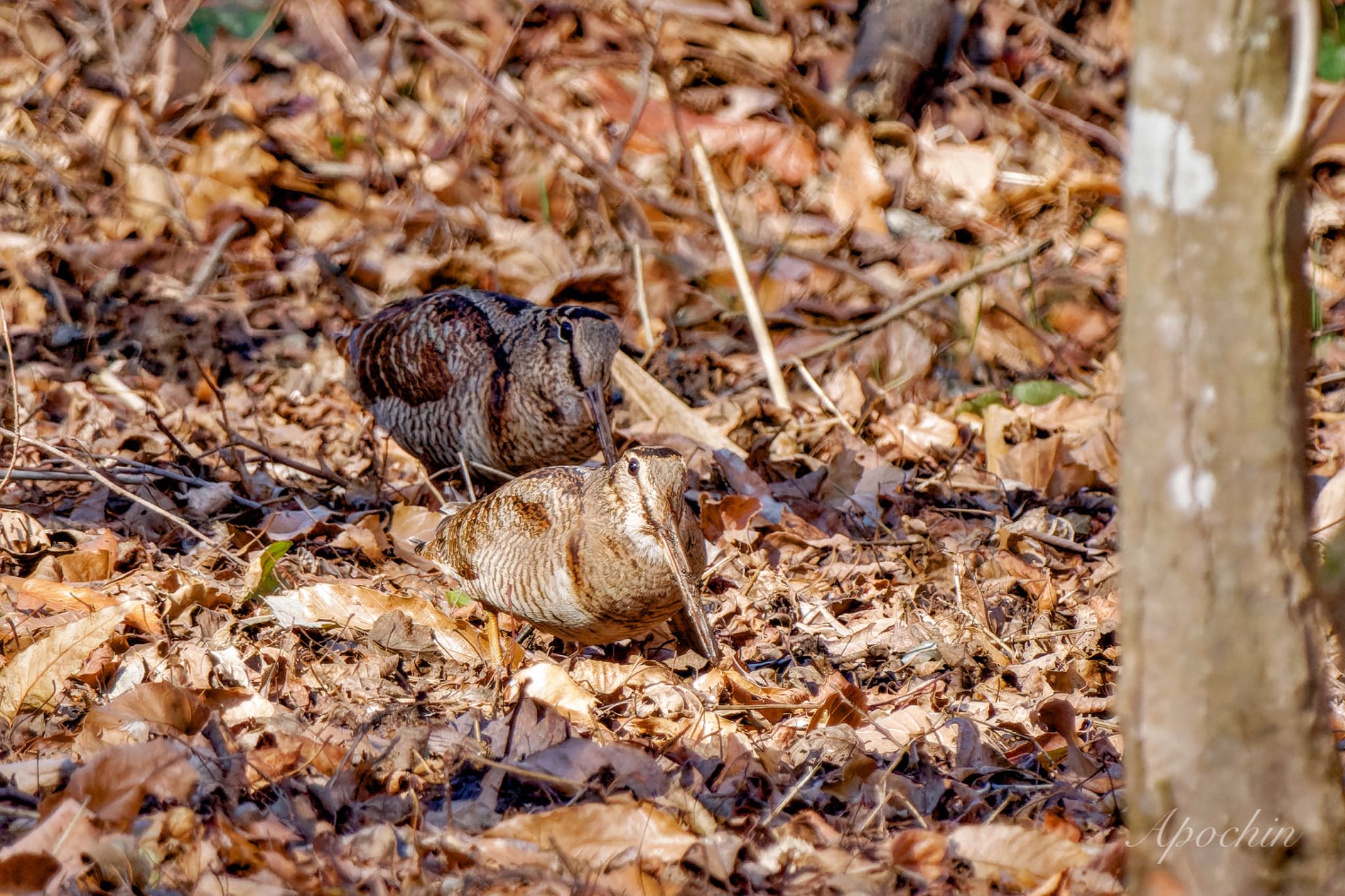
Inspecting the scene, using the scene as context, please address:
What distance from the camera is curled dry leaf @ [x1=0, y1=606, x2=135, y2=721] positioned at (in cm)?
318

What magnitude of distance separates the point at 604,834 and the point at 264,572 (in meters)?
1.75

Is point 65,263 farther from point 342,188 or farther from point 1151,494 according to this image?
point 1151,494

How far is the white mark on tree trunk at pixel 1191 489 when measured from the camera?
192 cm

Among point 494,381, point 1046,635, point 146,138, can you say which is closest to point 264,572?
point 494,381

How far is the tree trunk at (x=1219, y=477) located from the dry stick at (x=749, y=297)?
3.79 meters

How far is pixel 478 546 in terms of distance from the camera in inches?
154

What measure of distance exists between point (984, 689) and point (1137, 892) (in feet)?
5.27

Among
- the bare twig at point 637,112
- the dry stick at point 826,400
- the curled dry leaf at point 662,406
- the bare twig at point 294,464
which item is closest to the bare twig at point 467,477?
the bare twig at point 294,464

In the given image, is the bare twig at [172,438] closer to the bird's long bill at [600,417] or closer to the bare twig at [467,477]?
the bare twig at [467,477]

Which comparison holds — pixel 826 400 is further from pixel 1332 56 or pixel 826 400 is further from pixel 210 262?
pixel 1332 56

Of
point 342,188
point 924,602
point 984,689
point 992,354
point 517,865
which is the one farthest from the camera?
point 342,188

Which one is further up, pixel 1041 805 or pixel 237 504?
pixel 1041 805

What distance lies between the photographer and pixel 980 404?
5.85 metres

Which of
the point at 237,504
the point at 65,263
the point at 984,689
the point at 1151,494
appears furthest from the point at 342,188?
the point at 1151,494
